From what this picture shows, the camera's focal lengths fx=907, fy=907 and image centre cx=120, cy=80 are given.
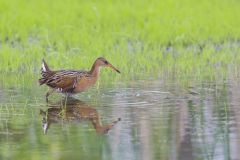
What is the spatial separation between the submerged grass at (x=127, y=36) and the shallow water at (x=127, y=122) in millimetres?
1374

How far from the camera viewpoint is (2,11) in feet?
55.3

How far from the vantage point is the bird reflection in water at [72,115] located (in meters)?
9.35

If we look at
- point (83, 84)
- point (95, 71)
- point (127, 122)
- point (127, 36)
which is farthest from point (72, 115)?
point (127, 36)

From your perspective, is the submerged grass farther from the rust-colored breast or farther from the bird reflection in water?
the bird reflection in water

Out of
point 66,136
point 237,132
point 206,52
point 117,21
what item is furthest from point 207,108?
point 117,21

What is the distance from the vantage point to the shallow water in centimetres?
816

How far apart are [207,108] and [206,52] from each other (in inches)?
160

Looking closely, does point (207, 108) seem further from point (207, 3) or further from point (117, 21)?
point (207, 3)

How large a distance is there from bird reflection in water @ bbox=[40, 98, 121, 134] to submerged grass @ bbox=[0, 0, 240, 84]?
82.2 inches

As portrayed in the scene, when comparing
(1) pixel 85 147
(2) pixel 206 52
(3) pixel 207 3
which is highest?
(3) pixel 207 3

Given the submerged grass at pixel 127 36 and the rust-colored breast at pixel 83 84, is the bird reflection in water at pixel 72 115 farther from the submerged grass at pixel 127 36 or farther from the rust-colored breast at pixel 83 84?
the submerged grass at pixel 127 36

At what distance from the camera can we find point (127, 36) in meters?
15.4

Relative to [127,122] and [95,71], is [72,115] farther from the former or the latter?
[95,71]

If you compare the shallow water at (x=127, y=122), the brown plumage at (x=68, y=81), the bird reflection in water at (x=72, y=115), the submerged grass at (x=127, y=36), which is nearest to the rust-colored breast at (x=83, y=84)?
the brown plumage at (x=68, y=81)
